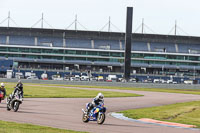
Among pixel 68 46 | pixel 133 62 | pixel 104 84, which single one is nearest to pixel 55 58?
pixel 68 46

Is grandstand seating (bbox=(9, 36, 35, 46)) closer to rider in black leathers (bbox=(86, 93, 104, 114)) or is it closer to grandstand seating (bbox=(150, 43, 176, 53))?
grandstand seating (bbox=(150, 43, 176, 53))

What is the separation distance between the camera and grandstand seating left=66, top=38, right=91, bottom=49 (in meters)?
147

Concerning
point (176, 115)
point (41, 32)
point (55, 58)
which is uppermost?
point (41, 32)

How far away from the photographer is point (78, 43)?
Result: 14825cm

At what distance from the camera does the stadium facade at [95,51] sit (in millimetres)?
142250

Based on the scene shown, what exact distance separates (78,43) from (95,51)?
805 cm

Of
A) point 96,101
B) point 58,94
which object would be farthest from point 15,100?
point 58,94

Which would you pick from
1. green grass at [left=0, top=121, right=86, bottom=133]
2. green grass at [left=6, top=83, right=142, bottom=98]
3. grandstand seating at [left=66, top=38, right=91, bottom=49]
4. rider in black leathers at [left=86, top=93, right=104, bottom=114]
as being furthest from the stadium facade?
green grass at [left=0, top=121, right=86, bottom=133]

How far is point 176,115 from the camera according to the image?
3009 cm

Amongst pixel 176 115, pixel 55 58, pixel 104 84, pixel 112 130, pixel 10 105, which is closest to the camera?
pixel 112 130

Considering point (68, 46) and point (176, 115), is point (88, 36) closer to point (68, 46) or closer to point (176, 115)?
point (68, 46)

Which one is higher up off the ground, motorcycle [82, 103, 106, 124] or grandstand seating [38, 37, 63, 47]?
grandstand seating [38, 37, 63, 47]

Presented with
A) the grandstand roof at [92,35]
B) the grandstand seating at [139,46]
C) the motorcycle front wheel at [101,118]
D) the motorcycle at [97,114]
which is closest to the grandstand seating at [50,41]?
the grandstand roof at [92,35]

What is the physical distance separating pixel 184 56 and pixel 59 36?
4319 centimetres
